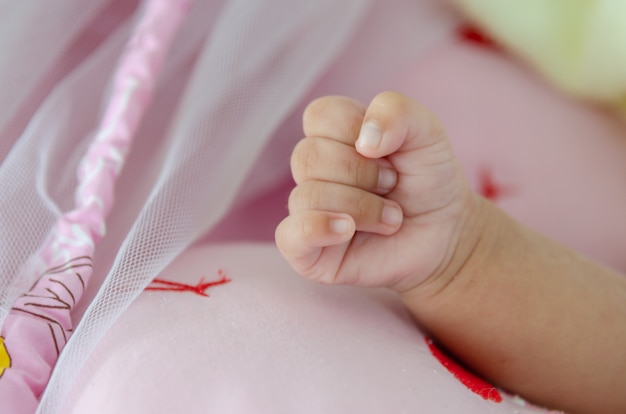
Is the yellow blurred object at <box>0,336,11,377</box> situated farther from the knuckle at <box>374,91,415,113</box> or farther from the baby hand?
the knuckle at <box>374,91,415,113</box>

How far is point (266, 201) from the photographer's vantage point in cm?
82

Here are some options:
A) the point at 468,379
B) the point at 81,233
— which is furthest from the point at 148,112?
the point at 468,379

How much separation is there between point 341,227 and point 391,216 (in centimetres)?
6

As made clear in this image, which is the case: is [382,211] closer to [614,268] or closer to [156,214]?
[156,214]

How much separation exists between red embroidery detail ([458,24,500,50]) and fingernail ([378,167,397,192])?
36 cm

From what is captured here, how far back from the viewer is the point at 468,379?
1.91 feet

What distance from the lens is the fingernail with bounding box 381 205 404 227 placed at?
0.55 meters

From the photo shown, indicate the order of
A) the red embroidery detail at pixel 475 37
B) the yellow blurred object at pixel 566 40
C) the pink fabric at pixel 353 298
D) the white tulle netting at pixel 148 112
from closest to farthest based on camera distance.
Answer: the pink fabric at pixel 353 298, the white tulle netting at pixel 148 112, the yellow blurred object at pixel 566 40, the red embroidery detail at pixel 475 37

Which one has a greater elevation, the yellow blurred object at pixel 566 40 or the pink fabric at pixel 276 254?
the yellow blurred object at pixel 566 40

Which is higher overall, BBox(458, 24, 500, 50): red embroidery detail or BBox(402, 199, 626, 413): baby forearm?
BBox(458, 24, 500, 50): red embroidery detail

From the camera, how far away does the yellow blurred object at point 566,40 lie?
2.45ft

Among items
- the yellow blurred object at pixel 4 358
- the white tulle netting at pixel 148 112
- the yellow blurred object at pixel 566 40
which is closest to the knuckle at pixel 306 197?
the white tulle netting at pixel 148 112

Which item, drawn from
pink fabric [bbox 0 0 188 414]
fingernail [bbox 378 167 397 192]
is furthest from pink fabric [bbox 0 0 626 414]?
fingernail [bbox 378 167 397 192]

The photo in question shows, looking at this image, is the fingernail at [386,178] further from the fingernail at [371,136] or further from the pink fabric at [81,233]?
the pink fabric at [81,233]
